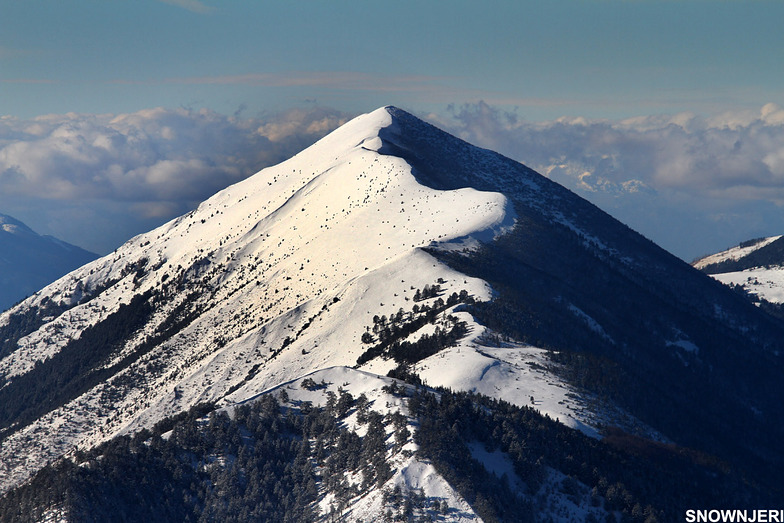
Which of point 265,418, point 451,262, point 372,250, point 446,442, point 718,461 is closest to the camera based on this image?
point 446,442

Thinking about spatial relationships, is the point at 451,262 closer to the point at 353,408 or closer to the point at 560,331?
the point at 560,331

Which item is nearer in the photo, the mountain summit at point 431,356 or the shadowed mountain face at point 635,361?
the mountain summit at point 431,356

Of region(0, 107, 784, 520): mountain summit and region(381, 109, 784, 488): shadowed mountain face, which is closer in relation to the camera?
region(0, 107, 784, 520): mountain summit

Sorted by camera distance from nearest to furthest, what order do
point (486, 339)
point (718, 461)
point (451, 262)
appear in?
point (718, 461)
point (486, 339)
point (451, 262)

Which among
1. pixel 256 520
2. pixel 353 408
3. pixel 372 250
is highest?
pixel 372 250

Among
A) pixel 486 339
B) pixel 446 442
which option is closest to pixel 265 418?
pixel 446 442

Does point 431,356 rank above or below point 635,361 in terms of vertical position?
below

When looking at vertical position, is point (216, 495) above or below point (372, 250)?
below

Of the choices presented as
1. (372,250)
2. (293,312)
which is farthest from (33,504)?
(372,250)

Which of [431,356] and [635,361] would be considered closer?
[431,356]

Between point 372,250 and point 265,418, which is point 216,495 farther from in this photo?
point 372,250

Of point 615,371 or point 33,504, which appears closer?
point 33,504
